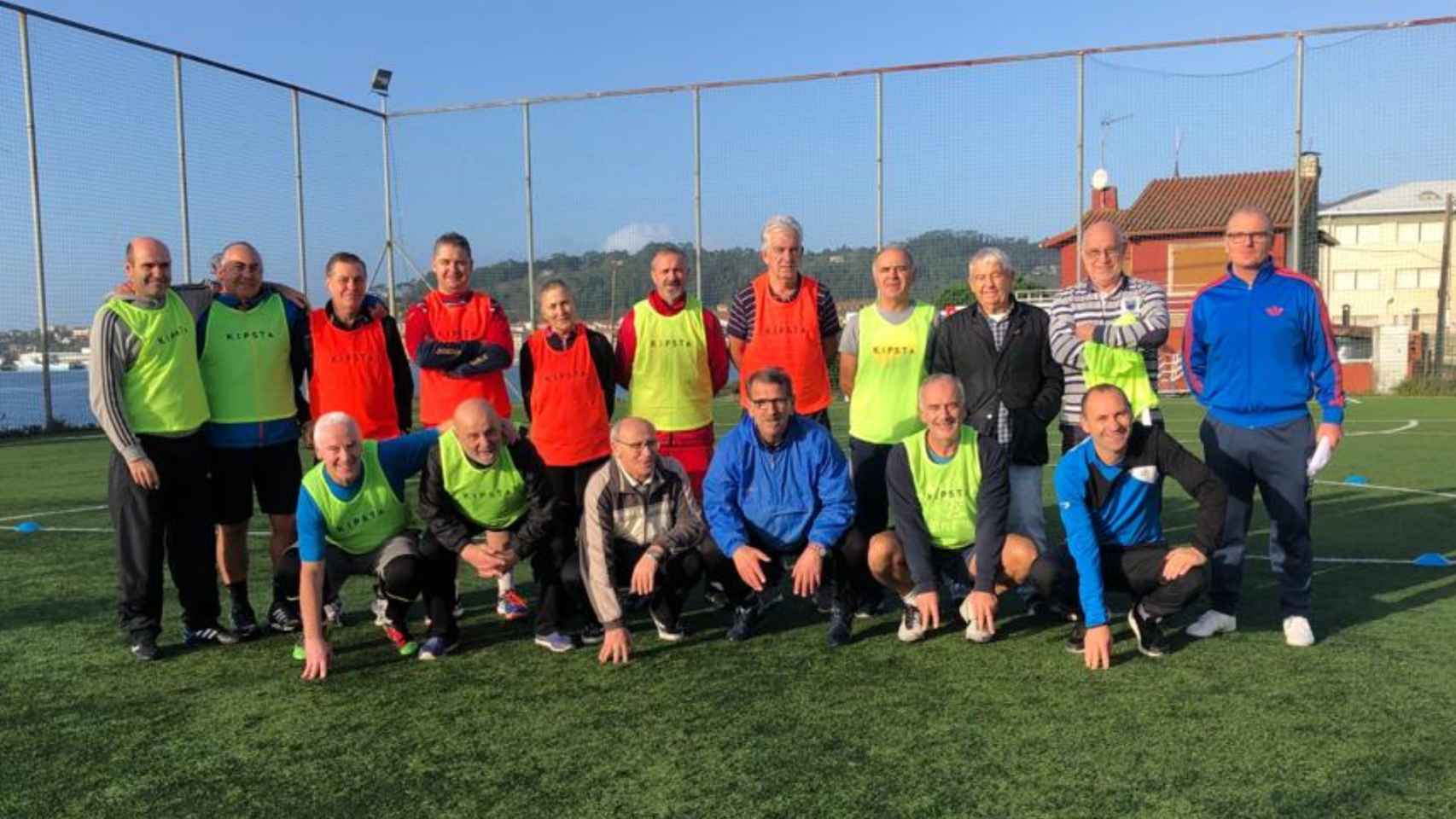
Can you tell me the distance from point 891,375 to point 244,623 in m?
3.11

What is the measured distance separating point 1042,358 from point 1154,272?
22274 mm

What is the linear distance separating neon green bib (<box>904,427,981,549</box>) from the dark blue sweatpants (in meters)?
1.03

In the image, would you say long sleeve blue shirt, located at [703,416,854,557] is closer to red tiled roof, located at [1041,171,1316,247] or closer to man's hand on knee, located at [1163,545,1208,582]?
man's hand on knee, located at [1163,545,1208,582]

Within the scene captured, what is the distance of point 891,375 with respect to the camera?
4.61 metres

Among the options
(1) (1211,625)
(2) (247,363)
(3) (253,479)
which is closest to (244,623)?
(3) (253,479)

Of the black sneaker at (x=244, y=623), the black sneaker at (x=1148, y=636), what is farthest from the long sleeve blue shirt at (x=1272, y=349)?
the black sneaker at (x=244, y=623)

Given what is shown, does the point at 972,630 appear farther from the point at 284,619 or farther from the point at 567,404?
the point at 284,619

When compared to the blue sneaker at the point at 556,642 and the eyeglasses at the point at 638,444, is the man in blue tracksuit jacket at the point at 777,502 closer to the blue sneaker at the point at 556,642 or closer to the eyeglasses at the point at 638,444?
the eyeglasses at the point at 638,444

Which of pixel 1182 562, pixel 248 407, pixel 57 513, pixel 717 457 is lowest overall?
pixel 57 513

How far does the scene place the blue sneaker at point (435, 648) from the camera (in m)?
4.12

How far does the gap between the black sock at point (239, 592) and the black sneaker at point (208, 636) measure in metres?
0.13

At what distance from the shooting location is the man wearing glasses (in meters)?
4.35

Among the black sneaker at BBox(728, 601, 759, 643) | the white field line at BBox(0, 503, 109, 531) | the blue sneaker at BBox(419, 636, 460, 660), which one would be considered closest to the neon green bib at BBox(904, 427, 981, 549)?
the black sneaker at BBox(728, 601, 759, 643)

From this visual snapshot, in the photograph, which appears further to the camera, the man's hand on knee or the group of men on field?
the group of men on field
